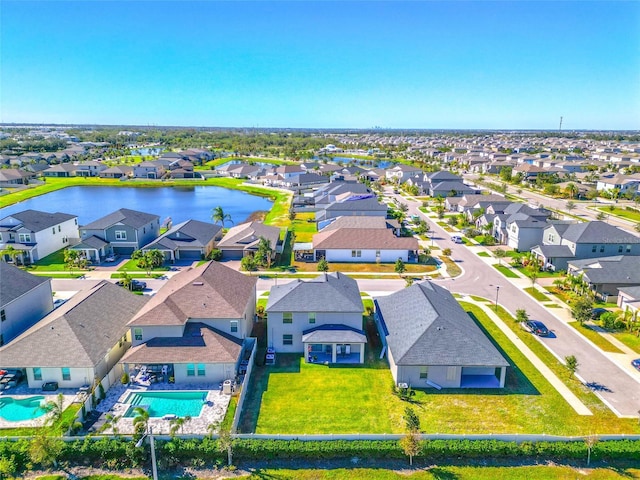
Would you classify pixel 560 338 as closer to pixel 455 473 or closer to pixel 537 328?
pixel 537 328

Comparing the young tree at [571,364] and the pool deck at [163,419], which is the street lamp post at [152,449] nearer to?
the pool deck at [163,419]

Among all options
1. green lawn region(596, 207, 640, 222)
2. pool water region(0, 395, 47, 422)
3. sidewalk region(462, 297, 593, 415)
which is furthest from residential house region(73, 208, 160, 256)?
green lawn region(596, 207, 640, 222)

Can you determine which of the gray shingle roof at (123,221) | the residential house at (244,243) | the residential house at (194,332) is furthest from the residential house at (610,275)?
the gray shingle roof at (123,221)

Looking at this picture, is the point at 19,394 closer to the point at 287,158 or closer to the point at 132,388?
the point at 132,388

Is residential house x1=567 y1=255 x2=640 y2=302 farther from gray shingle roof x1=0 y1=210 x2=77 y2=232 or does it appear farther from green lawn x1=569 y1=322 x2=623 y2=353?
gray shingle roof x1=0 y1=210 x2=77 y2=232

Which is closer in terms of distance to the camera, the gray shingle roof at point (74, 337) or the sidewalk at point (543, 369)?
the sidewalk at point (543, 369)

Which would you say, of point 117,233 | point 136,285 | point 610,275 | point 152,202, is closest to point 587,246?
point 610,275
